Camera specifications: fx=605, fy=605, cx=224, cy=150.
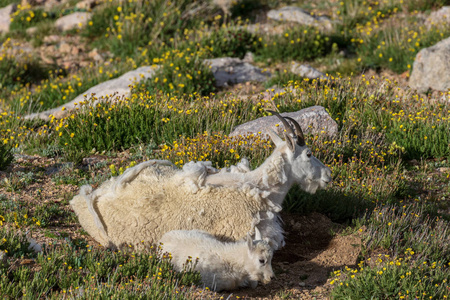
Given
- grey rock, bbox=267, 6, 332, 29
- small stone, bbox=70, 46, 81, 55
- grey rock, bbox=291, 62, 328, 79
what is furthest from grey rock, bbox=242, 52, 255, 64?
small stone, bbox=70, 46, 81, 55

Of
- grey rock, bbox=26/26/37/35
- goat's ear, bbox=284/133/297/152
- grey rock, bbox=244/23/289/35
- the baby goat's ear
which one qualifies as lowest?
grey rock, bbox=244/23/289/35

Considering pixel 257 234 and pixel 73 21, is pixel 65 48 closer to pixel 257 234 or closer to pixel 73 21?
pixel 73 21

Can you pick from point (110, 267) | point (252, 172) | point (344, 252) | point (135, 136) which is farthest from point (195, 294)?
point (135, 136)

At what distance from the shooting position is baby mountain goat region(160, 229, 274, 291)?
5.84m

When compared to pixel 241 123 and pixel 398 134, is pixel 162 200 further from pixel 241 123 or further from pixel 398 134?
pixel 398 134

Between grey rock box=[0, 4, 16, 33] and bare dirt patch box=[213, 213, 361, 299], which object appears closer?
bare dirt patch box=[213, 213, 361, 299]

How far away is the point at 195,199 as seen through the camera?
21.0ft

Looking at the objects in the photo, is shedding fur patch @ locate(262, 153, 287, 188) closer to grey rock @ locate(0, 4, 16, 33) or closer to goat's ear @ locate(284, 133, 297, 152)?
goat's ear @ locate(284, 133, 297, 152)

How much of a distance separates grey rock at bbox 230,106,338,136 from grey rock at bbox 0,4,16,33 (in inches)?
445

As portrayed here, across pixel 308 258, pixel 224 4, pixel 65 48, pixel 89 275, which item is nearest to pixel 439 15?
pixel 224 4

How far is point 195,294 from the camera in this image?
5.50 metres

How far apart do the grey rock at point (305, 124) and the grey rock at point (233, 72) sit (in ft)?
14.1

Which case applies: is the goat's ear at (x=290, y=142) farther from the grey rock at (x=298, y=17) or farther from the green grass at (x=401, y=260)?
the grey rock at (x=298, y=17)

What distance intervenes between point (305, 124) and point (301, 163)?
115 inches
